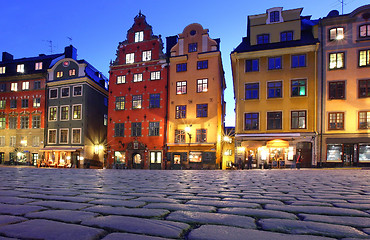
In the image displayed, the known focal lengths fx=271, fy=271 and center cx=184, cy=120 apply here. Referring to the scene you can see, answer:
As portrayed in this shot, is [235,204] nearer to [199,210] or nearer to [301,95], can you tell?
[199,210]

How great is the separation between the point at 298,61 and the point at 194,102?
38.3ft

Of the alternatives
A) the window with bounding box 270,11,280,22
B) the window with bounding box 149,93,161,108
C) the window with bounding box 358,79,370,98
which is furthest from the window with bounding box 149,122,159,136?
the window with bounding box 358,79,370,98

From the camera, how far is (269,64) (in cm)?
2803

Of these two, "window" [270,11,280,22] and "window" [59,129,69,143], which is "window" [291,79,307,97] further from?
"window" [59,129,69,143]

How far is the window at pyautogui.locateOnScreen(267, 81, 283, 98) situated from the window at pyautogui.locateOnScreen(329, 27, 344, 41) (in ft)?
21.4

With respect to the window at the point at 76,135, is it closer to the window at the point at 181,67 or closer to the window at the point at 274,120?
the window at the point at 181,67

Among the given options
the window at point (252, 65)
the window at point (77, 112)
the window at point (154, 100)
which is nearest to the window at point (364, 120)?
the window at point (252, 65)

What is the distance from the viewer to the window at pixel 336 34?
2653 cm

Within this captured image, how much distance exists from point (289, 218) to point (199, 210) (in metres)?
0.90

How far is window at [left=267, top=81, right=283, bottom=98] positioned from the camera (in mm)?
27422

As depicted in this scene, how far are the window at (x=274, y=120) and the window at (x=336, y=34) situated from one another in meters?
9.06

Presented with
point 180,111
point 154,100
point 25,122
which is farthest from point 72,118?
point 180,111

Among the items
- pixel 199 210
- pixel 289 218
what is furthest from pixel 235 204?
pixel 289 218

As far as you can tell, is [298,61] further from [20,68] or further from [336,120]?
[20,68]
